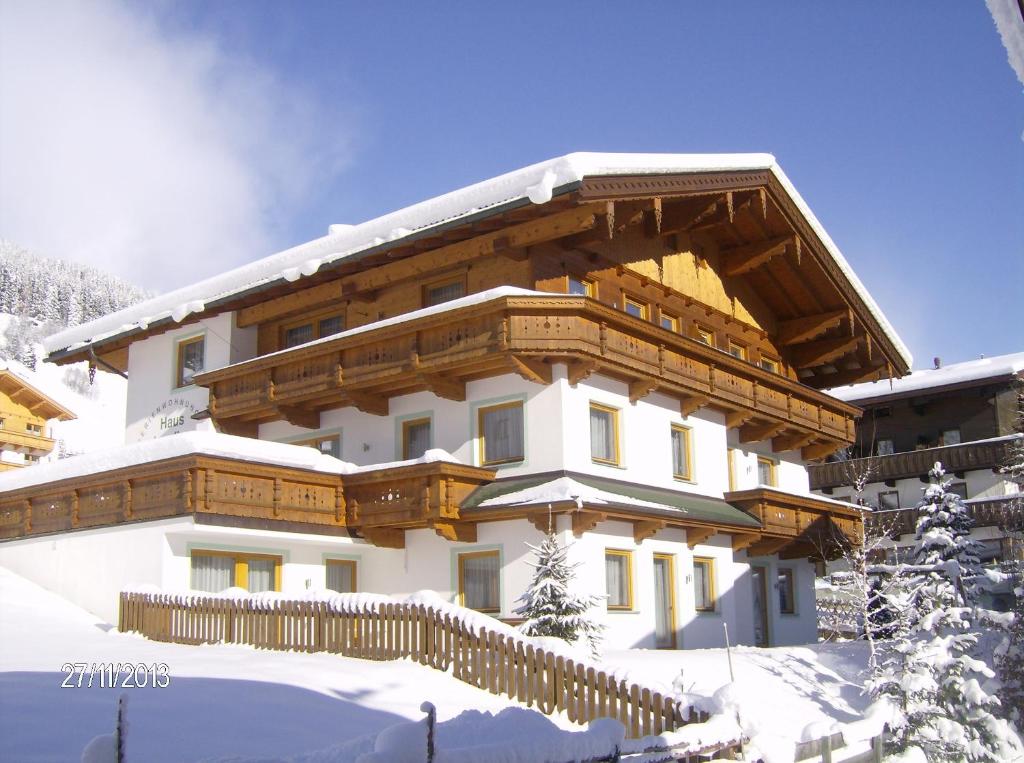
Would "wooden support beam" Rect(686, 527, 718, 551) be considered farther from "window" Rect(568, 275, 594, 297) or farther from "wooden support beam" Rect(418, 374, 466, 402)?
"wooden support beam" Rect(418, 374, 466, 402)

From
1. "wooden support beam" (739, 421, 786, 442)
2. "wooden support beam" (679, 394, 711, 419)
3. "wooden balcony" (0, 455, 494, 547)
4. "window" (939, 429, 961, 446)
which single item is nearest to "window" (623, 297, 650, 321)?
"wooden support beam" (679, 394, 711, 419)

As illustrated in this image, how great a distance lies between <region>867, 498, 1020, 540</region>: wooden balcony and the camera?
36.5m

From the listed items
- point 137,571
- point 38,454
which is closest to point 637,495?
point 137,571

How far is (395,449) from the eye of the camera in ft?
80.7

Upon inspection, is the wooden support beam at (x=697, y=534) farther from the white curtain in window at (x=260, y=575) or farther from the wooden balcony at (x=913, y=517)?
the wooden balcony at (x=913, y=517)

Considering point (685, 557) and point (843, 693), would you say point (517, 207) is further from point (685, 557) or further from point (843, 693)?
point (843, 693)

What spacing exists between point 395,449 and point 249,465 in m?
4.28

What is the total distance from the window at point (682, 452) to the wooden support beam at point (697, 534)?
1.54 m

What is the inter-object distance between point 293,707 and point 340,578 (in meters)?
12.7

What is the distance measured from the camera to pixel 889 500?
41.9m

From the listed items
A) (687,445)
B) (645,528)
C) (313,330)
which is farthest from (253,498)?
(687,445)

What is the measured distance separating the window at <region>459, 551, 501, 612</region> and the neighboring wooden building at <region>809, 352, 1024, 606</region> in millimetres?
19106
